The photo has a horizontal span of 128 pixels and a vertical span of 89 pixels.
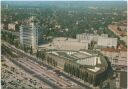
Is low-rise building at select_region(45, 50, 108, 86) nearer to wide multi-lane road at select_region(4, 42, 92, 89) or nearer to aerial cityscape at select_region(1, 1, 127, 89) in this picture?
aerial cityscape at select_region(1, 1, 127, 89)

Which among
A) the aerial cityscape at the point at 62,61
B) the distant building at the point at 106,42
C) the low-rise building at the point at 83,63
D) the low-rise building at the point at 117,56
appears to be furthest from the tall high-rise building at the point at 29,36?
the low-rise building at the point at 117,56

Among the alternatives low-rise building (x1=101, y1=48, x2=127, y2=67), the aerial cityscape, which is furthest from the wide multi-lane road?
low-rise building (x1=101, y1=48, x2=127, y2=67)

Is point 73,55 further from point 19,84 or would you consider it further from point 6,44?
point 6,44

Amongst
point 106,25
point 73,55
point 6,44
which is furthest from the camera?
point 106,25

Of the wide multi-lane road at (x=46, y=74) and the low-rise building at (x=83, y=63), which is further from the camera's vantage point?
the low-rise building at (x=83, y=63)

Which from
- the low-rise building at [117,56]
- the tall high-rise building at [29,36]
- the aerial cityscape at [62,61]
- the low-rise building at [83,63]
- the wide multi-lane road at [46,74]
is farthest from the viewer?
the tall high-rise building at [29,36]

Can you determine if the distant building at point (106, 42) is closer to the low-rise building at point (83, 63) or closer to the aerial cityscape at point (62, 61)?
the aerial cityscape at point (62, 61)

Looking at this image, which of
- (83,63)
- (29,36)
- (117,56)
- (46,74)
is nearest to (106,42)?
(117,56)

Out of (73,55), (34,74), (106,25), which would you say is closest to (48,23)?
(106,25)
